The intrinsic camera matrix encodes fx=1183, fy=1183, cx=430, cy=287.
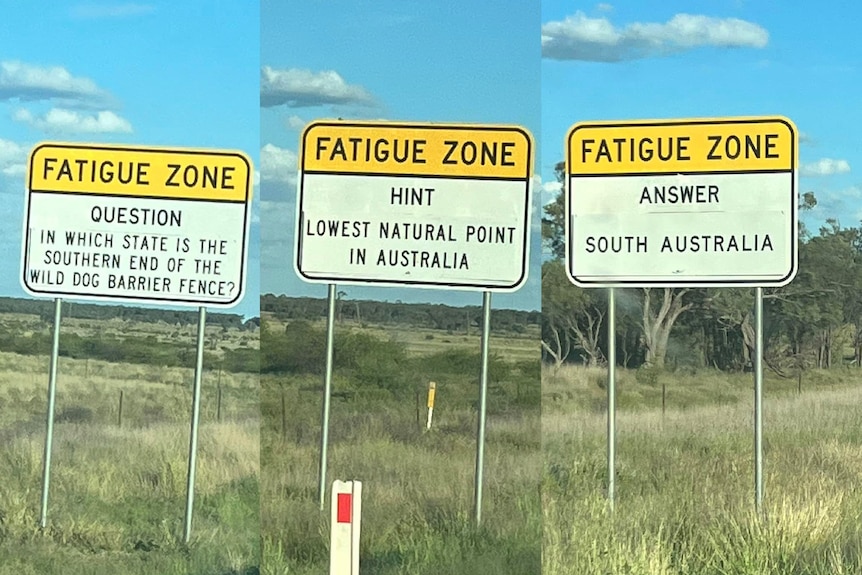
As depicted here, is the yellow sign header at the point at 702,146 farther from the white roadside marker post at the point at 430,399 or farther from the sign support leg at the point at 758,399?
the white roadside marker post at the point at 430,399

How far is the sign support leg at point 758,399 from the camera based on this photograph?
21.9 feet

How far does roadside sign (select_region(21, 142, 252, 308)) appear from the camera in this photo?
6.97 metres

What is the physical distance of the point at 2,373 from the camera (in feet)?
24.1

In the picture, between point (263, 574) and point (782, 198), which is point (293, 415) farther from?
point (782, 198)

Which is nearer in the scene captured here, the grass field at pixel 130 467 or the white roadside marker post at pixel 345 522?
the white roadside marker post at pixel 345 522

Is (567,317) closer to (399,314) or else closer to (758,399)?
(399,314)

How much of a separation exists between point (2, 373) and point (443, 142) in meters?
3.10

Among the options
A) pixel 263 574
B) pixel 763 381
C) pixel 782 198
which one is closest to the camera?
pixel 782 198

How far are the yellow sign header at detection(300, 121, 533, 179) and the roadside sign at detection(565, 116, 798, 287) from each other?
0.43 meters

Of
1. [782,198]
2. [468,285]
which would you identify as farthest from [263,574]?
[782,198]

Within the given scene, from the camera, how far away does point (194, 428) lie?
732 centimetres

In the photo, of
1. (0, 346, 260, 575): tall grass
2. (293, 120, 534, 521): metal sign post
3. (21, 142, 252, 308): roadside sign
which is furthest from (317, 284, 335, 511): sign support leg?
(21, 142, 252, 308): roadside sign

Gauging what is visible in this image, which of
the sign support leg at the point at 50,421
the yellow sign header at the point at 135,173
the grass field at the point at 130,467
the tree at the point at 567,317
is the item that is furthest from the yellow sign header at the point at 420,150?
the sign support leg at the point at 50,421

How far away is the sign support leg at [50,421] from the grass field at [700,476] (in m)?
2.99
